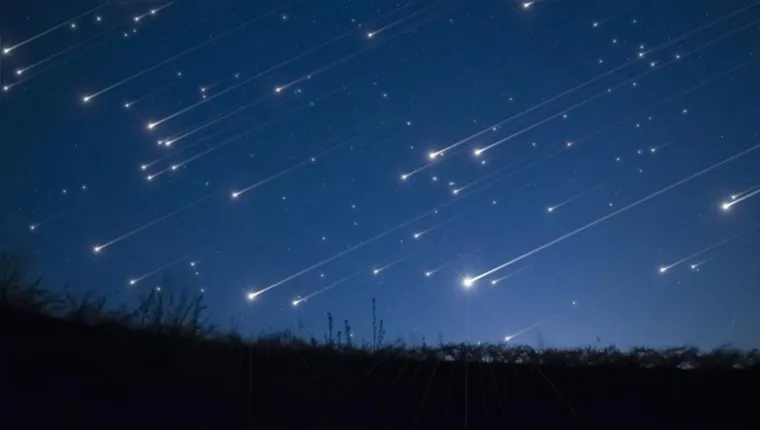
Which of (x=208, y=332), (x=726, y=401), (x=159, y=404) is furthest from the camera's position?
(x=726, y=401)

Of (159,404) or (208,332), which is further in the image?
(208,332)

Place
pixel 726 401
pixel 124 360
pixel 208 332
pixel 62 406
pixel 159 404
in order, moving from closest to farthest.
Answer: pixel 62 406 < pixel 159 404 < pixel 124 360 < pixel 208 332 < pixel 726 401

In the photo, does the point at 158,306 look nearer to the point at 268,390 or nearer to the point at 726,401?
the point at 268,390

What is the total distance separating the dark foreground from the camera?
11148 mm

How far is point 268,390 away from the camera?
1251 cm

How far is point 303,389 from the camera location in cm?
1277

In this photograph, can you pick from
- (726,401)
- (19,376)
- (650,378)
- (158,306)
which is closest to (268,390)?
Answer: (158,306)

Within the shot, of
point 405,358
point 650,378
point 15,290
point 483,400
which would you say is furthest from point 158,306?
point 650,378

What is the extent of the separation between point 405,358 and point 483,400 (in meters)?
1.48

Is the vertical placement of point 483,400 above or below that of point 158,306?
below

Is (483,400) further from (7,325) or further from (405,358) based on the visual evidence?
(7,325)

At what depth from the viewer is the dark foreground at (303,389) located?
439 inches

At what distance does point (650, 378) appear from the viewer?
1500 cm

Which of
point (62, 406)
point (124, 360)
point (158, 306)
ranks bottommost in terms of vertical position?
point (62, 406)
